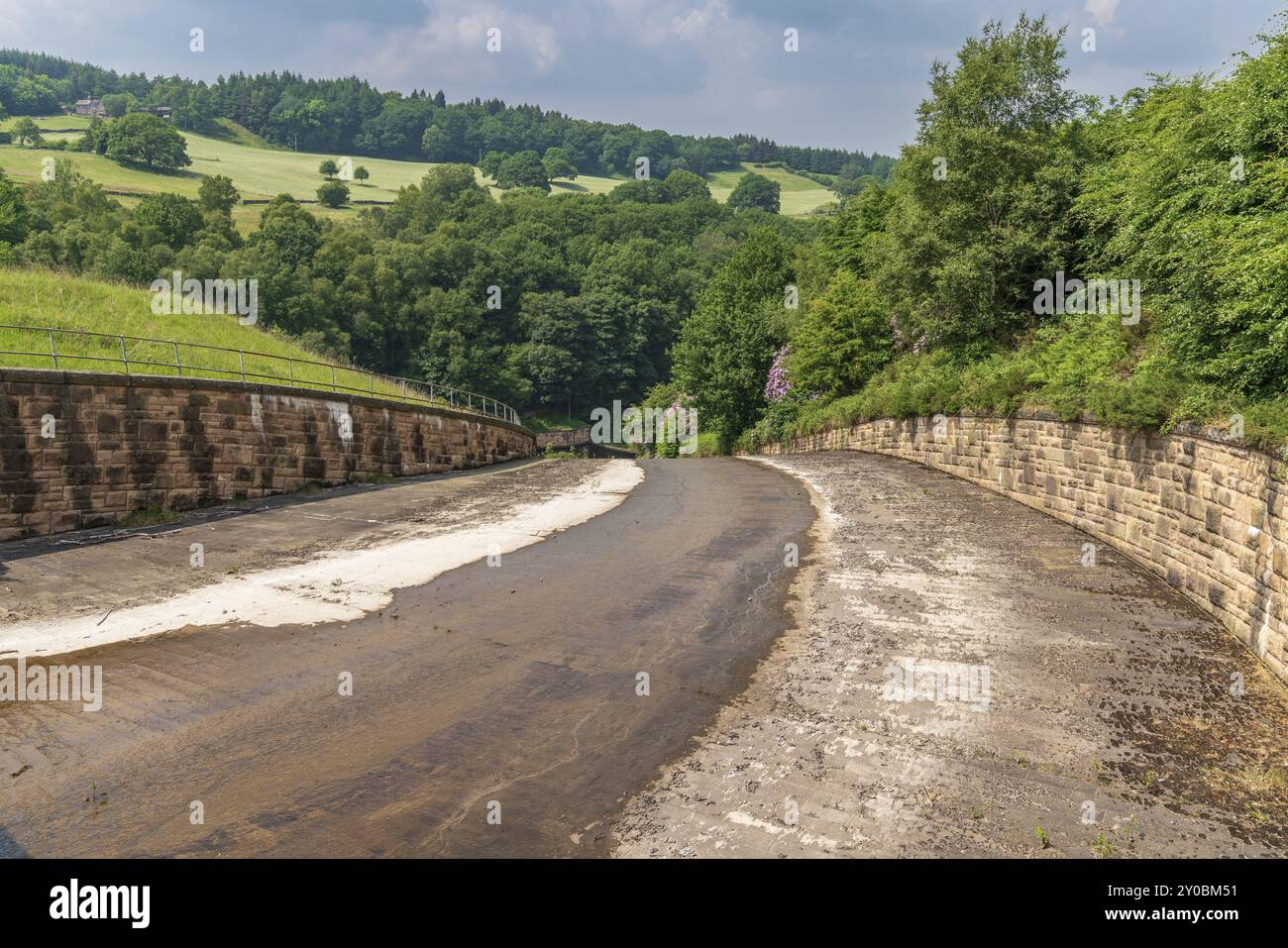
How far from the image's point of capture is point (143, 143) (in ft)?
362

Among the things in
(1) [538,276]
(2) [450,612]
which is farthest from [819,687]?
(1) [538,276]

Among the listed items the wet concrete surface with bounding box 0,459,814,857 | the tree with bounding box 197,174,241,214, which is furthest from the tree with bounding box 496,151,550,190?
the wet concrete surface with bounding box 0,459,814,857

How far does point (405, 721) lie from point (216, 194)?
9797 centimetres

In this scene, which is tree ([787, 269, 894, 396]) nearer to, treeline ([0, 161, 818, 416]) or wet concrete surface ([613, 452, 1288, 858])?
treeline ([0, 161, 818, 416])

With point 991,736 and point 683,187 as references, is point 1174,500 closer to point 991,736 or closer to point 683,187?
point 991,736

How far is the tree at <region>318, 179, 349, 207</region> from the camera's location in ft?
382

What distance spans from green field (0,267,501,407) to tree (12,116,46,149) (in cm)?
11926

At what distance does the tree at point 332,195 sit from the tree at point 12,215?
5676 centimetres

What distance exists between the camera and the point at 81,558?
12.9 meters

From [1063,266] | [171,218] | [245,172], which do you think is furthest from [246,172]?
[1063,266]

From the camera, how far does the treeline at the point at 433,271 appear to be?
216 ft

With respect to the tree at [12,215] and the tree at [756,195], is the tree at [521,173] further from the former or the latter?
the tree at [12,215]

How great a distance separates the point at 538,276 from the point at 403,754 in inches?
3894

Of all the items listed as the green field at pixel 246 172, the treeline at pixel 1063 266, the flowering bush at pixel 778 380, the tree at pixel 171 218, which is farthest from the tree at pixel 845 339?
the green field at pixel 246 172
